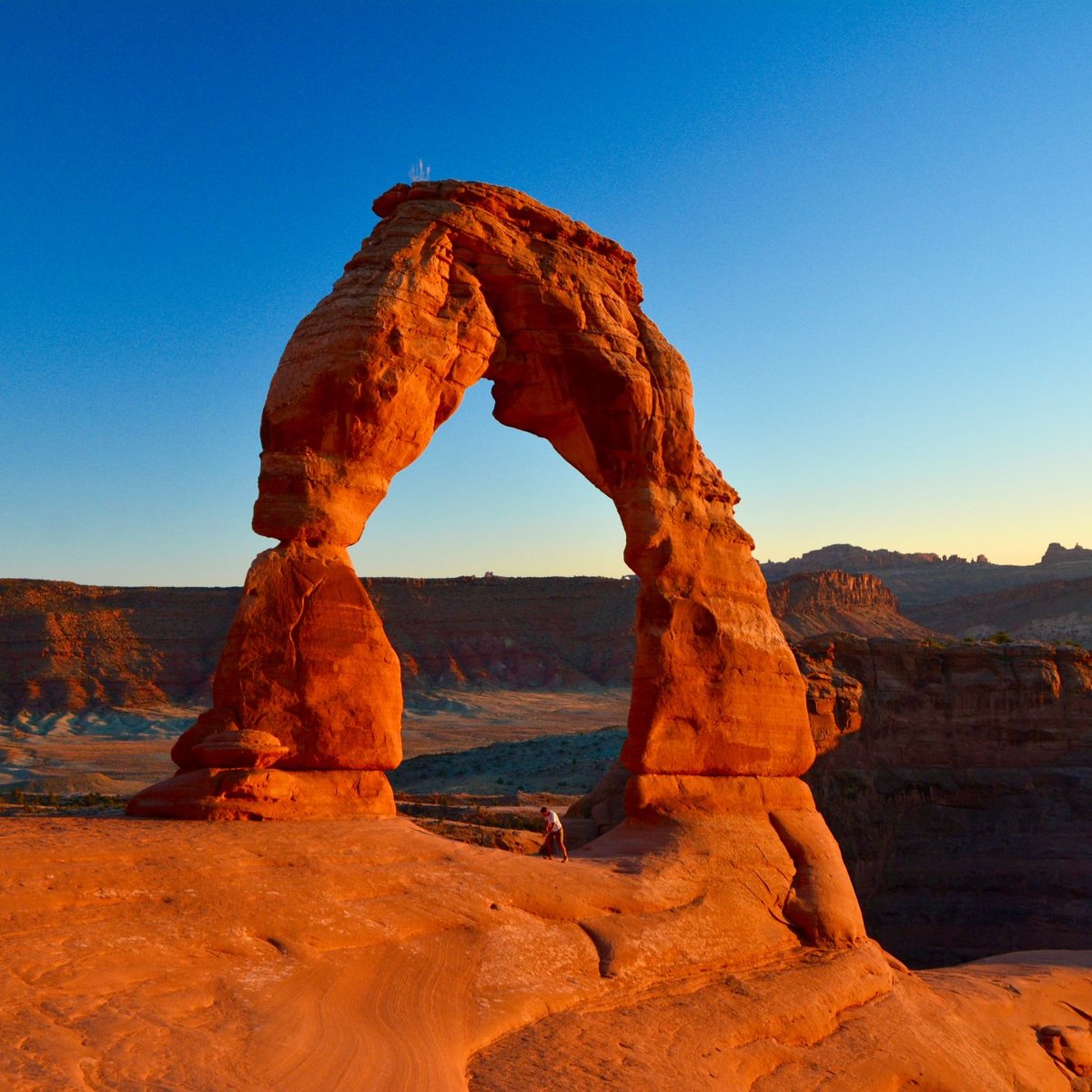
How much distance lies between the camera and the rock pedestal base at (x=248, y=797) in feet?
30.4

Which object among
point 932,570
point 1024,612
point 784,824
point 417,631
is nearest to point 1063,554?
point 932,570

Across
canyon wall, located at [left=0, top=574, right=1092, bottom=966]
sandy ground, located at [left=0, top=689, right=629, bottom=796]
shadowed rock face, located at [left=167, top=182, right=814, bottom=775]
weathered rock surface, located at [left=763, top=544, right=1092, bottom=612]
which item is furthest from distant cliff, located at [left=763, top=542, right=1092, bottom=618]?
shadowed rock face, located at [left=167, top=182, right=814, bottom=775]

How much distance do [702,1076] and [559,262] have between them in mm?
9350

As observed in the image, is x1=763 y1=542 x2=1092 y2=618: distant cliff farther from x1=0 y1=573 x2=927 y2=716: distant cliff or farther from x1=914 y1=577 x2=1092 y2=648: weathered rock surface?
x1=0 y1=573 x2=927 y2=716: distant cliff

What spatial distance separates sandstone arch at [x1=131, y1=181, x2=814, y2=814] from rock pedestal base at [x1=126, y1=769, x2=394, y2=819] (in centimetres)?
2

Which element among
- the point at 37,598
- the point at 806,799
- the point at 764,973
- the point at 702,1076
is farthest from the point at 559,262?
the point at 37,598

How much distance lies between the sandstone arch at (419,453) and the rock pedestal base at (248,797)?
0.02m

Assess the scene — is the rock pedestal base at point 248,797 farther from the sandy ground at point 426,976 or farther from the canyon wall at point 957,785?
the canyon wall at point 957,785

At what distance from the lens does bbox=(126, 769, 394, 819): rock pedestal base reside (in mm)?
9258

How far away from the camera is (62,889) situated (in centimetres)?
693

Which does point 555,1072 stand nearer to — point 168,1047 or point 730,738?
point 168,1047

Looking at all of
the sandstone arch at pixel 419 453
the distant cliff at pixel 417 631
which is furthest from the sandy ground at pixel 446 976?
the distant cliff at pixel 417 631

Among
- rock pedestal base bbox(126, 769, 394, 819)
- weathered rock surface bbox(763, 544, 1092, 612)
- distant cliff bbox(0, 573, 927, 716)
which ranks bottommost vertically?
rock pedestal base bbox(126, 769, 394, 819)

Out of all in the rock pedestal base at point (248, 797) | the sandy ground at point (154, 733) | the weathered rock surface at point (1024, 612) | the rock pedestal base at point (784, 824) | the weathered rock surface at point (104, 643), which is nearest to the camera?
the rock pedestal base at point (248, 797)
